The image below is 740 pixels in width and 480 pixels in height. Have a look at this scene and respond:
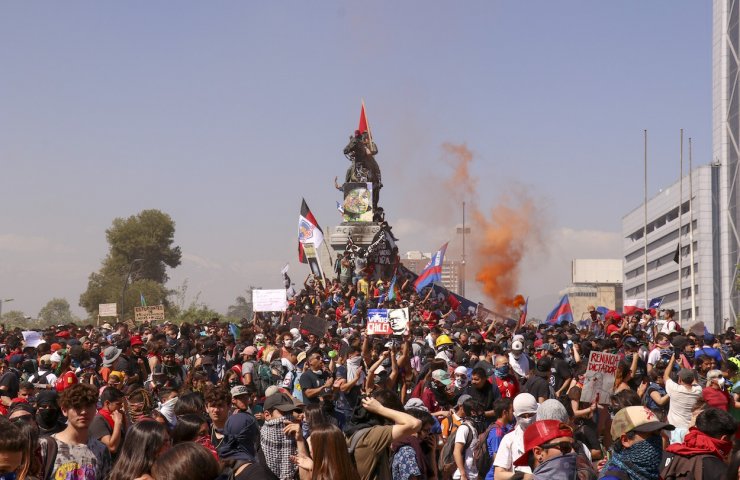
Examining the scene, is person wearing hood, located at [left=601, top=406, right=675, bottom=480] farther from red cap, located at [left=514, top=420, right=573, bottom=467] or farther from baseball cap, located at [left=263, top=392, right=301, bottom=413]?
baseball cap, located at [left=263, top=392, right=301, bottom=413]

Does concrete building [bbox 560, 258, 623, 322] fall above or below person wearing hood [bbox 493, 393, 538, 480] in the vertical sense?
above

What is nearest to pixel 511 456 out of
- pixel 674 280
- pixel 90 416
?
pixel 90 416

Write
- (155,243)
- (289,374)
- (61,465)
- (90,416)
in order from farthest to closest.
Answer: (155,243) → (289,374) → (90,416) → (61,465)

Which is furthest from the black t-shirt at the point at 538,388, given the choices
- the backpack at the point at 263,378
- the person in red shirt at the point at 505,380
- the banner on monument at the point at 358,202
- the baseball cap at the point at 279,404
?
the banner on monument at the point at 358,202

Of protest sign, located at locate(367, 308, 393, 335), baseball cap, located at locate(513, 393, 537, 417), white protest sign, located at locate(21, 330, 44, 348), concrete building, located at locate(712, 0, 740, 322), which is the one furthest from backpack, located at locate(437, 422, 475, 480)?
concrete building, located at locate(712, 0, 740, 322)

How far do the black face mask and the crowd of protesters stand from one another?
17 millimetres

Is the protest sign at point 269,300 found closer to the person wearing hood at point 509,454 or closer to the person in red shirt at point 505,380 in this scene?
the person in red shirt at point 505,380

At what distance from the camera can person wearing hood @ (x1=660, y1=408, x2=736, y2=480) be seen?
7.52 metres

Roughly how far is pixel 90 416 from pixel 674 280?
124717 mm

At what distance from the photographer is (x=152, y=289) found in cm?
8994

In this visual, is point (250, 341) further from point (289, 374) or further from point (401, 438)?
point (401, 438)

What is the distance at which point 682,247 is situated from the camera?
112188 millimetres

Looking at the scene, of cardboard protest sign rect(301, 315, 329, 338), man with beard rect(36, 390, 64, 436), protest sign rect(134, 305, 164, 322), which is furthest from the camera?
protest sign rect(134, 305, 164, 322)

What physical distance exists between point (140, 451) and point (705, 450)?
162 inches
